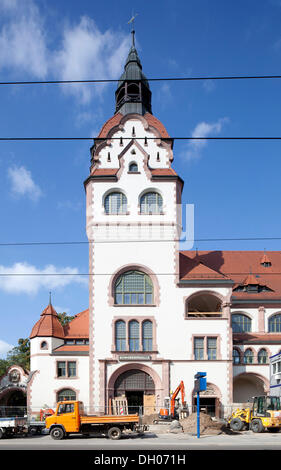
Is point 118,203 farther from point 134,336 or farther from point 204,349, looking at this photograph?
point 204,349

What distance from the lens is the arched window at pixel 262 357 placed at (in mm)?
42906

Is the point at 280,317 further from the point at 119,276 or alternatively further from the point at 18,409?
the point at 18,409

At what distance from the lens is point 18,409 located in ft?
116

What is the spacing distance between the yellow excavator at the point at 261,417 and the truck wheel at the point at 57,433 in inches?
395

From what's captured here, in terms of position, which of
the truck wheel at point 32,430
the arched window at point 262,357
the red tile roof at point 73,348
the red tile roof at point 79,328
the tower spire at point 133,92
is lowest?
the truck wheel at point 32,430

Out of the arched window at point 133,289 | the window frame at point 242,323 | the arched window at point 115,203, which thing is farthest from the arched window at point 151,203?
the window frame at point 242,323

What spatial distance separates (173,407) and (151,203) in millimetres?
15549

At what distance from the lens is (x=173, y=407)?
117ft

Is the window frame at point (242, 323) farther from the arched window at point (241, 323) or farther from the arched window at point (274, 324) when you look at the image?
the arched window at point (274, 324)

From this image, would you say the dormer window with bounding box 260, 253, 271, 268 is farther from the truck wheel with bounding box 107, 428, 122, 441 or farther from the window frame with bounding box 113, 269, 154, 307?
the truck wheel with bounding box 107, 428, 122, 441

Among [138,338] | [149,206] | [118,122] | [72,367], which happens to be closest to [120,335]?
[138,338]

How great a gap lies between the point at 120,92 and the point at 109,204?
13.9 meters

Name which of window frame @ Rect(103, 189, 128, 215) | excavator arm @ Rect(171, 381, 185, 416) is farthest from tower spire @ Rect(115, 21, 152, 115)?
excavator arm @ Rect(171, 381, 185, 416)

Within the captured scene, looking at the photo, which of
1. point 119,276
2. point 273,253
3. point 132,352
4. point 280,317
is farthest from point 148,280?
point 273,253
